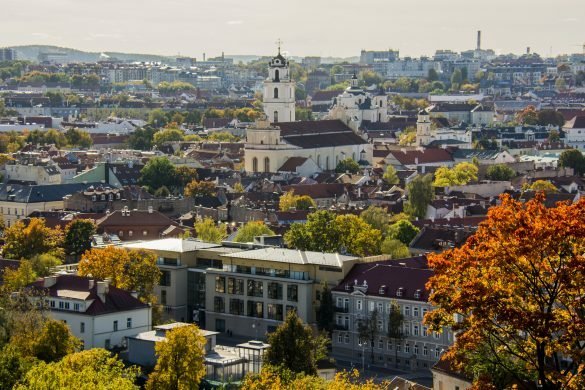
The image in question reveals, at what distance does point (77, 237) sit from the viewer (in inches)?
2389

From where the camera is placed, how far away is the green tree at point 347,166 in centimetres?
10788

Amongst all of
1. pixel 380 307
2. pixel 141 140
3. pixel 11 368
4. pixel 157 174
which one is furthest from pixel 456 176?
pixel 11 368

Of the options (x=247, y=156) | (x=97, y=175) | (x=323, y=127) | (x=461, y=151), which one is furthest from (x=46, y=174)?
(x=461, y=151)

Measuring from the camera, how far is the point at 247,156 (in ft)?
357

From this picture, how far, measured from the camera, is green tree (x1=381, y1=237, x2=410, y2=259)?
59.1 metres

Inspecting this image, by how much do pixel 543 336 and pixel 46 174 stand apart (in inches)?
2837

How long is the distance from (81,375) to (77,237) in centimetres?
2737

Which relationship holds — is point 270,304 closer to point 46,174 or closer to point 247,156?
point 46,174

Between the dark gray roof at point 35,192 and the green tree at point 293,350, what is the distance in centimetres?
4151

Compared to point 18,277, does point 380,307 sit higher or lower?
lower

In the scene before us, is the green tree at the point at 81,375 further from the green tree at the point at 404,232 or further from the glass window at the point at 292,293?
the green tree at the point at 404,232

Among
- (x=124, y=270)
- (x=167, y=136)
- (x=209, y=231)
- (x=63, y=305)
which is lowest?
(x=167, y=136)

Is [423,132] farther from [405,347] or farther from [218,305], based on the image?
[405,347]

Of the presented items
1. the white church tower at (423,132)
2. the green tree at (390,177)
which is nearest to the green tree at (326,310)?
the green tree at (390,177)
